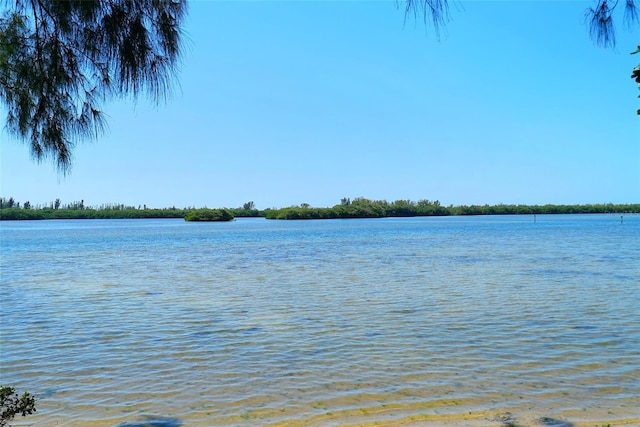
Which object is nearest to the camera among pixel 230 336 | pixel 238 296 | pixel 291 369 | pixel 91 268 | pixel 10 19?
pixel 10 19

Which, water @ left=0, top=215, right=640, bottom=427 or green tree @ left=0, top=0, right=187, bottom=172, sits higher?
green tree @ left=0, top=0, right=187, bottom=172

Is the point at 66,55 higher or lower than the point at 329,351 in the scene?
higher

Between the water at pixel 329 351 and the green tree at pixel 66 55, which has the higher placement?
the green tree at pixel 66 55

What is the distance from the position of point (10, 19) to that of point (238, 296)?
1319 cm

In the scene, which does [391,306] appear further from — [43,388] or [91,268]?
[91,268]

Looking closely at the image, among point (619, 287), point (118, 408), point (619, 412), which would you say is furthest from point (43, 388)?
point (619, 287)

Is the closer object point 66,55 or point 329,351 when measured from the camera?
point 66,55

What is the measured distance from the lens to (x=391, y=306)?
15094mm

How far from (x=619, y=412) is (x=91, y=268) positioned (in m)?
26.8

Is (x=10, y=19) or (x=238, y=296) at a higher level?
(x=10, y=19)

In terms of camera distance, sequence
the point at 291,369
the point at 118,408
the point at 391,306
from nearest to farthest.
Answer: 1. the point at 118,408
2. the point at 291,369
3. the point at 391,306

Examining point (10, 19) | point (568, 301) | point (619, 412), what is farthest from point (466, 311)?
point (10, 19)

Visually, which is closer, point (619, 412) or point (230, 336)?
point (619, 412)

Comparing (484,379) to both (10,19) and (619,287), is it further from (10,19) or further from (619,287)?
(619,287)
